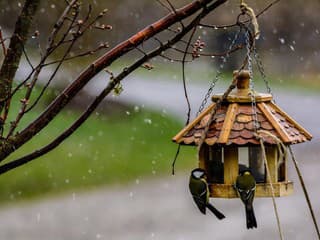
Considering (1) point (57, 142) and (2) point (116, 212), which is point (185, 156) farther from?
(1) point (57, 142)

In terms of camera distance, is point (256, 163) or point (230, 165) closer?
point (230, 165)

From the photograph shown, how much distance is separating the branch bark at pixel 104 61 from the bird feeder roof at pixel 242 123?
498mm

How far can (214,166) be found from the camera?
199cm

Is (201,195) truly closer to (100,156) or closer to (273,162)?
(273,162)

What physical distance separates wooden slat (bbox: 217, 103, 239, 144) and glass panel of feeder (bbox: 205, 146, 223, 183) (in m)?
0.15

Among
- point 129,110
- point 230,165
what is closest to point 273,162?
point 230,165

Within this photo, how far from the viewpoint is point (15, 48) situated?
1.39 m

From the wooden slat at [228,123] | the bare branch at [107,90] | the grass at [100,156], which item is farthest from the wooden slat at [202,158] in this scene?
the grass at [100,156]

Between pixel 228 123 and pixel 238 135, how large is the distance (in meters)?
0.04

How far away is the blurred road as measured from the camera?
608 cm

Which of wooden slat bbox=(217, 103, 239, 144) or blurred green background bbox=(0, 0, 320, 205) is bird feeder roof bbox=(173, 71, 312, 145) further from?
blurred green background bbox=(0, 0, 320, 205)

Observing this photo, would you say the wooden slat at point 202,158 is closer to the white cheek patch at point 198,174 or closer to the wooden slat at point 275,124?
the white cheek patch at point 198,174

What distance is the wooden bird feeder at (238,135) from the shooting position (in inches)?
70.7

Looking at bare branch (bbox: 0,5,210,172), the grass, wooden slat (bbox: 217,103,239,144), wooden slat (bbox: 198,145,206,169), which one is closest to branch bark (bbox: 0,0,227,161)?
bare branch (bbox: 0,5,210,172)
